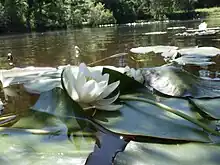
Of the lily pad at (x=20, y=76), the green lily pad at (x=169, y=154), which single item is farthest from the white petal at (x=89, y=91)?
the lily pad at (x=20, y=76)

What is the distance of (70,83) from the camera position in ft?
3.32

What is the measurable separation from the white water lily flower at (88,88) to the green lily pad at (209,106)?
0.28 meters

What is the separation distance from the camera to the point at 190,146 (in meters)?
0.79

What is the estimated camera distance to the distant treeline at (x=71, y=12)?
807 inches

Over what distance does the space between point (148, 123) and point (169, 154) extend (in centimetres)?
21

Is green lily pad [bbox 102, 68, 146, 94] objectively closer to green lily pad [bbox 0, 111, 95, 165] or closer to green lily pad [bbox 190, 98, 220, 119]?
green lily pad [bbox 190, 98, 220, 119]

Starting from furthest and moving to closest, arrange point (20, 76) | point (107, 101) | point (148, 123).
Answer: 1. point (20, 76)
2. point (107, 101)
3. point (148, 123)

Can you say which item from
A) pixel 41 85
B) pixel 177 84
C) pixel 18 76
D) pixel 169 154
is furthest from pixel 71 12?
pixel 169 154

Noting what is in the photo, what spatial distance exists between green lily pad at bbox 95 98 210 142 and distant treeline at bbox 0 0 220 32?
18961 mm

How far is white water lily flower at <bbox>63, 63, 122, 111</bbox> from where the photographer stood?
39.5 inches

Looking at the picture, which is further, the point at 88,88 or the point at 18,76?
the point at 18,76

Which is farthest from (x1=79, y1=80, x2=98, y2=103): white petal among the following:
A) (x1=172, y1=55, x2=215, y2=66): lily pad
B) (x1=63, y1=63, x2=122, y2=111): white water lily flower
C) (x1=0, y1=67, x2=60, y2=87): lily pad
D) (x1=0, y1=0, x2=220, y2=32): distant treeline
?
(x1=0, y1=0, x2=220, y2=32): distant treeline

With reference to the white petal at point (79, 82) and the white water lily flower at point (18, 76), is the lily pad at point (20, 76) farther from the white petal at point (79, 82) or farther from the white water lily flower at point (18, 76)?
the white petal at point (79, 82)

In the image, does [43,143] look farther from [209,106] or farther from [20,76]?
[20,76]
